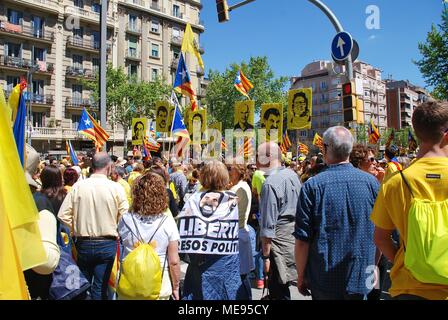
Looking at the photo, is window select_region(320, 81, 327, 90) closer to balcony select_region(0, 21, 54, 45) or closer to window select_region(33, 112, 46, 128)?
balcony select_region(0, 21, 54, 45)

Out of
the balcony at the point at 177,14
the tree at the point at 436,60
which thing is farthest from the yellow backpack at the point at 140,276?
the balcony at the point at 177,14

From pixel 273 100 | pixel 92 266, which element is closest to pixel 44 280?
pixel 92 266

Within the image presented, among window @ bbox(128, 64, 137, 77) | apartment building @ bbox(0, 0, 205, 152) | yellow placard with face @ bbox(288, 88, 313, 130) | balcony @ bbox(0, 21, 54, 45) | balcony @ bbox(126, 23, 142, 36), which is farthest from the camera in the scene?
window @ bbox(128, 64, 137, 77)

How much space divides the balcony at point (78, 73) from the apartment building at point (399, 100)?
273 ft

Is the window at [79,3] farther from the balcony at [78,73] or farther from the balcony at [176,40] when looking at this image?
the balcony at [176,40]

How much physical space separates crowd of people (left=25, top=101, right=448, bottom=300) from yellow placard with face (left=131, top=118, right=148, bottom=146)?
38.5 feet

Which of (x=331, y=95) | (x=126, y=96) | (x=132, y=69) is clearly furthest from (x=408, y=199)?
(x=331, y=95)

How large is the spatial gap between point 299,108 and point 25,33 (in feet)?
122

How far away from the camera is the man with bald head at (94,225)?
464 cm

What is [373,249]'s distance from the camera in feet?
10.3

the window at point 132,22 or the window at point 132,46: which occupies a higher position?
the window at point 132,22

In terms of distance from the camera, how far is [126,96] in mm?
43344

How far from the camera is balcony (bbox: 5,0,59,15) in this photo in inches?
1587

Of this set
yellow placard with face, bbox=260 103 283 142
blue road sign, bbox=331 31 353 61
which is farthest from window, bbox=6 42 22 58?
blue road sign, bbox=331 31 353 61
